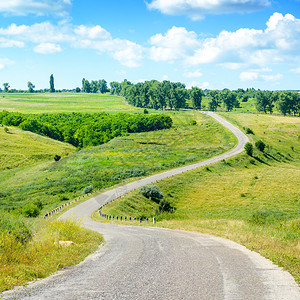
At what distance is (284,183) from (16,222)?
5116 cm

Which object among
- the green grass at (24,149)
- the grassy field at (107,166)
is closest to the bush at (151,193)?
the grassy field at (107,166)

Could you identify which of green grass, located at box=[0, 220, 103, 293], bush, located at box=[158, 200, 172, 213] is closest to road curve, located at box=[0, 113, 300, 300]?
green grass, located at box=[0, 220, 103, 293]

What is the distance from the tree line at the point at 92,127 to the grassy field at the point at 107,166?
2426cm

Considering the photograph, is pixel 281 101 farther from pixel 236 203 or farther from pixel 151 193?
pixel 151 193

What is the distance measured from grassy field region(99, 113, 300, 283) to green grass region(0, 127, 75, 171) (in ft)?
200

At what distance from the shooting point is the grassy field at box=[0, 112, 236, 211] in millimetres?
61281

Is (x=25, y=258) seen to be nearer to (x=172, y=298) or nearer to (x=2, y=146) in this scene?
(x=172, y=298)

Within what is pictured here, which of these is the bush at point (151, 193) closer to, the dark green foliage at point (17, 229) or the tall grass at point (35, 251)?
the tall grass at point (35, 251)

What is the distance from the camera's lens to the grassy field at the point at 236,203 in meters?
19.8

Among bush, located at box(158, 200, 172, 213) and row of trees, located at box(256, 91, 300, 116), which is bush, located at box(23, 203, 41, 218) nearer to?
bush, located at box(158, 200, 172, 213)

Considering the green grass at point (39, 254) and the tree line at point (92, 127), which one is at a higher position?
the green grass at point (39, 254)

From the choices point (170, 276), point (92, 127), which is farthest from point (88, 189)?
point (92, 127)

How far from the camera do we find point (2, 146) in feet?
365

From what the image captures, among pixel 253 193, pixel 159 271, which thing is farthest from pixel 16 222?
pixel 253 193
